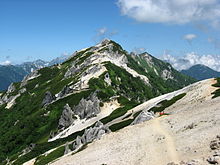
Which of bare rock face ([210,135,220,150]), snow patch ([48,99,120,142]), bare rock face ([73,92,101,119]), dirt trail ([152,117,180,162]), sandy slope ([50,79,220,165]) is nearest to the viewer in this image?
bare rock face ([210,135,220,150])

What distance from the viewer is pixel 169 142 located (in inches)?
1572

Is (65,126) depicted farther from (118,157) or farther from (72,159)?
(118,157)

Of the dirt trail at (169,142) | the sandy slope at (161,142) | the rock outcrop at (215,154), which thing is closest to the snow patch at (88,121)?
the sandy slope at (161,142)

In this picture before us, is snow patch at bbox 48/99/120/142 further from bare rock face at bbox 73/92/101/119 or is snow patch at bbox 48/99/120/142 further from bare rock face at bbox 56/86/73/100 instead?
bare rock face at bbox 56/86/73/100

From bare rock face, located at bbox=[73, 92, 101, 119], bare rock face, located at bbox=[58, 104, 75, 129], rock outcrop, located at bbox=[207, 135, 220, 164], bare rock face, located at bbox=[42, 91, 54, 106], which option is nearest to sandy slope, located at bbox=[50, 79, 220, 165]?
rock outcrop, located at bbox=[207, 135, 220, 164]

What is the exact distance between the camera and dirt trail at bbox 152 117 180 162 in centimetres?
3389

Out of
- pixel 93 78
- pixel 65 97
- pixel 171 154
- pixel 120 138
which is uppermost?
pixel 93 78

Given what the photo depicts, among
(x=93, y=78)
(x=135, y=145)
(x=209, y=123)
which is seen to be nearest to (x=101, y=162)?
(x=135, y=145)

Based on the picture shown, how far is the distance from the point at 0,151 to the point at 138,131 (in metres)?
115

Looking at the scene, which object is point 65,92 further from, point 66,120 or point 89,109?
point 89,109

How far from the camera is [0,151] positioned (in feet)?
461

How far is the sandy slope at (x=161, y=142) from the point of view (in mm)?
34341

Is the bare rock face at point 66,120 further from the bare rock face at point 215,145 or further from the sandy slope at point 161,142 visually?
the bare rock face at point 215,145

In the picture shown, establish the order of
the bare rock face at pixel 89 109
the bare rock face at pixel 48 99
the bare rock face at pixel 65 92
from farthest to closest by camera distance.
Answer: the bare rock face at pixel 48 99, the bare rock face at pixel 65 92, the bare rock face at pixel 89 109
